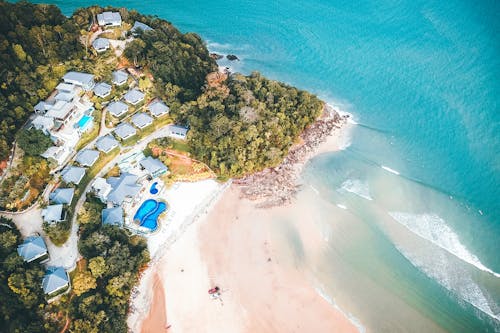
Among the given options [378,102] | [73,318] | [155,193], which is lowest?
[73,318]

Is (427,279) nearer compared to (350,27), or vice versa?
(427,279)

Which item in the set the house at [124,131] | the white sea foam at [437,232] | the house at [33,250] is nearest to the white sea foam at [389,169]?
the white sea foam at [437,232]

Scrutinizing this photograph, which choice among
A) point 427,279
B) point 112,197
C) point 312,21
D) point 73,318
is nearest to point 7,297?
point 73,318

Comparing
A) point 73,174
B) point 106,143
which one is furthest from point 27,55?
point 73,174

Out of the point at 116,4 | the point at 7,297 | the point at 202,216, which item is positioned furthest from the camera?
the point at 116,4

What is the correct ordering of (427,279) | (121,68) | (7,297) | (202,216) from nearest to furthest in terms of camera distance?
(7,297)
(427,279)
(202,216)
(121,68)

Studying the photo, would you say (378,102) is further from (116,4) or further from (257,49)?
(116,4)

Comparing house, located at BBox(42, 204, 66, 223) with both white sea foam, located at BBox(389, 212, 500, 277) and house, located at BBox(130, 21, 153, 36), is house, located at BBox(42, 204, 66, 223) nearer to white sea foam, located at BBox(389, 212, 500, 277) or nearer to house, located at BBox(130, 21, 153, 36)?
house, located at BBox(130, 21, 153, 36)
